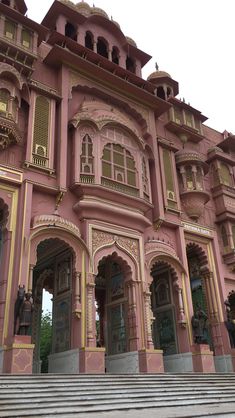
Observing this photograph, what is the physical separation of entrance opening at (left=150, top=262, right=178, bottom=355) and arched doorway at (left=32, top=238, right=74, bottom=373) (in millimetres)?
4284

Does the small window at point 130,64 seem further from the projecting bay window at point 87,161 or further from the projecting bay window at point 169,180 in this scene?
the projecting bay window at point 87,161

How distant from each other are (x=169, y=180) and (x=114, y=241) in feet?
17.3

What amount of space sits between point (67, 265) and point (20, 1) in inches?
436

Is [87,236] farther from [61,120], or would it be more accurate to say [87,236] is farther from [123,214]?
[61,120]

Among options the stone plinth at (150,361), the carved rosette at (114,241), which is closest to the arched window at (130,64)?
the carved rosette at (114,241)

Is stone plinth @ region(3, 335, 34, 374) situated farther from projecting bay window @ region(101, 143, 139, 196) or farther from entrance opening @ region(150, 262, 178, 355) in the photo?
entrance opening @ region(150, 262, 178, 355)

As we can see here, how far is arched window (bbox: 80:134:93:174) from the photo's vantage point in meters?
14.5

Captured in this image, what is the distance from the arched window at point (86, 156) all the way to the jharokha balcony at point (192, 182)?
5.62m

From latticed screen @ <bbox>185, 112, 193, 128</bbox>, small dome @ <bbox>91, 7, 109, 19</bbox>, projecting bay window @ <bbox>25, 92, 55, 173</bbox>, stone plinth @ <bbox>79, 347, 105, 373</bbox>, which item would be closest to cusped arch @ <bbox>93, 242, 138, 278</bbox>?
stone plinth @ <bbox>79, 347, 105, 373</bbox>

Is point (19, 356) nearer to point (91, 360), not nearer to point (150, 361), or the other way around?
point (91, 360)

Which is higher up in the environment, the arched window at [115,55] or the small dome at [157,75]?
the small dome at [157,75]

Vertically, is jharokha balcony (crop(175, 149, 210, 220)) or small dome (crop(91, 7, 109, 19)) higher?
small dome (crop(91, 7, 109, 19))

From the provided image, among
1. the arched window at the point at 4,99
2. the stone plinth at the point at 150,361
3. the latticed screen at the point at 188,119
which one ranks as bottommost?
the stone plinth at the point at 150,361

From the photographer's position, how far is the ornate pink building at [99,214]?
1241 cm
